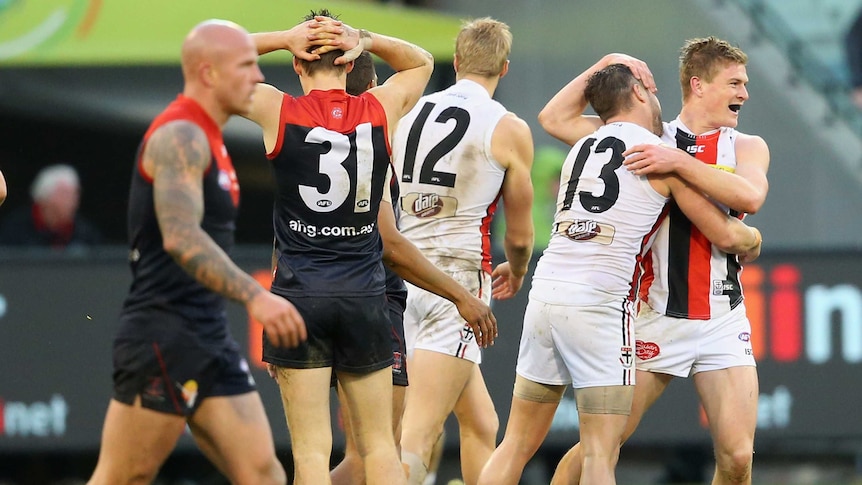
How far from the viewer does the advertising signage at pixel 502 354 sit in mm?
11336

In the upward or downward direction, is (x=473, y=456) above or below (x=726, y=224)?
below

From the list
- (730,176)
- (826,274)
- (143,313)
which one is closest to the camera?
(143,313)

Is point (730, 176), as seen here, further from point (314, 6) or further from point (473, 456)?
point (314, 6)

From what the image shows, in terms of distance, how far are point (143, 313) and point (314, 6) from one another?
29.9 feet

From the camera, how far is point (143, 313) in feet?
18.8

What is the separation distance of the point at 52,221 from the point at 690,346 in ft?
24.3

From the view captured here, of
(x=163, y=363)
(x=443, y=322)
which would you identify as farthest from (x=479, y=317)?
(x=163, y=363)

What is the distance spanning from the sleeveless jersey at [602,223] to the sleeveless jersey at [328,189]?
42.5 inches

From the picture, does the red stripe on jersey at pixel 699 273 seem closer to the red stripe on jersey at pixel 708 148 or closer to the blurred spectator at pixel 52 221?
the red stripe on jersey at pixel 708 148

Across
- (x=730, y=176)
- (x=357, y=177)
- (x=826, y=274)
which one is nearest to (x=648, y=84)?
(x=730, y=176)

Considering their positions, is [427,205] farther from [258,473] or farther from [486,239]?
[258,473]

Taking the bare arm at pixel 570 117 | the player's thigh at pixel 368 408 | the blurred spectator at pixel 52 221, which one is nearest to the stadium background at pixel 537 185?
the blurred spectator at pixel 52 221

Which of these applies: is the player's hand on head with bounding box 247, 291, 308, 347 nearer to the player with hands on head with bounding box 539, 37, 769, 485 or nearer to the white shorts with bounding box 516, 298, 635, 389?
the white shorts with bounding box 516, 298, 635, 389

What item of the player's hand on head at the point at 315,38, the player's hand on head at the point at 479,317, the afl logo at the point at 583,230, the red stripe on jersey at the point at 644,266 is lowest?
the player's hand on head at the point at 479,317
